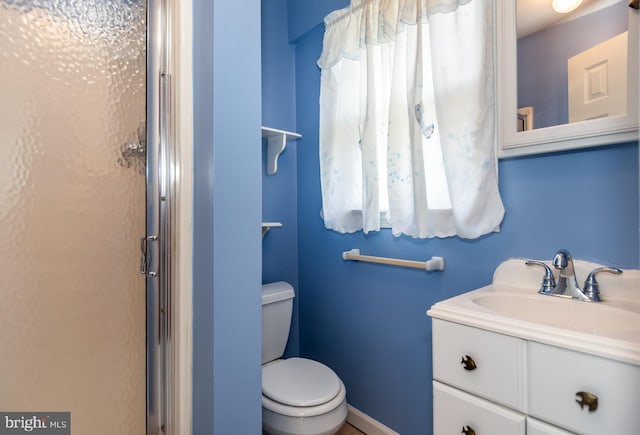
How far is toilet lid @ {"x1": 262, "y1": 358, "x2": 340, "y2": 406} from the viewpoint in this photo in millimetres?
1225

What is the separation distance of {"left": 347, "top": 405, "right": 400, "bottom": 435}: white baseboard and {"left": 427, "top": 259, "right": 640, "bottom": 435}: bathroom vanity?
→ 75 cm

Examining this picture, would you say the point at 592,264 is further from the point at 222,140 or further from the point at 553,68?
the point at 222,140

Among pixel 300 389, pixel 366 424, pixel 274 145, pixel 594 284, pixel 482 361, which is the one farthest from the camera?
pixel 274 145

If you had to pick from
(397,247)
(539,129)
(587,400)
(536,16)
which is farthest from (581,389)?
(536,16)

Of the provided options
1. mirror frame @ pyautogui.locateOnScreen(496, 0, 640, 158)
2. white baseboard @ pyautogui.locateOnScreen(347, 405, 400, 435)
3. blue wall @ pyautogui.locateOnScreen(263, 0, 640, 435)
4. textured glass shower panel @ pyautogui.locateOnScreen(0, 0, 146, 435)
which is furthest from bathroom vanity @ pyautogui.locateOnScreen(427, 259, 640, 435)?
textured glass shower panel @ pyautogui.locateOnScreen(0, 0, 146, 435)

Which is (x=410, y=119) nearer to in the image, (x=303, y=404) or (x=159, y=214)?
(x=159, y=214)

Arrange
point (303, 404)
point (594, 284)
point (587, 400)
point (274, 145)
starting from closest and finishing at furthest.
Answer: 1. point (587, 400)
2. point (594, 284)
3. point (303, 404)
4. point (274, 145)

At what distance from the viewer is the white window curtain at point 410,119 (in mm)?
1116

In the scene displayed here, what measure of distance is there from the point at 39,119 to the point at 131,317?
2.23 ft

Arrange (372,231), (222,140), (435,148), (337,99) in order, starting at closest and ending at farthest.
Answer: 1. (222,140)
2. (435,148)
3. (372,231)
4. (337,99)

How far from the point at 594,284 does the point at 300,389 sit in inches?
42.4

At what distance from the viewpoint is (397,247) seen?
57.4 inches

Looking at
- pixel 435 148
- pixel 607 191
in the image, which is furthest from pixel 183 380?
pixel 607 191

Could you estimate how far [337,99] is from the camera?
168 cm
